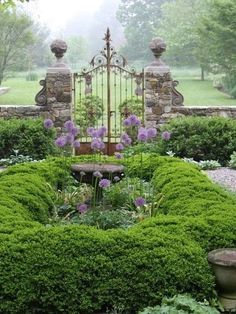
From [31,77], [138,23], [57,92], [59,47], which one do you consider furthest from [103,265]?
[138,23]

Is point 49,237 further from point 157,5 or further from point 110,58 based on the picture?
point 157,5

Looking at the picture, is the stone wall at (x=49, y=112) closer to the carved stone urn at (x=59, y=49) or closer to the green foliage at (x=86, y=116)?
the green foliage at (x=86, y=116)

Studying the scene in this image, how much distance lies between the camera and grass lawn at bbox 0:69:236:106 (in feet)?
74.9

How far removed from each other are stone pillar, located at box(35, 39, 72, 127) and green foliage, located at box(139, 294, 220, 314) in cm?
772

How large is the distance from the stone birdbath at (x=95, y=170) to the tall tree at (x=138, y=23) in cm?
2842

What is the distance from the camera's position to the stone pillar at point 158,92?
440 inches

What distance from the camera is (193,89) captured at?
89.1 ft

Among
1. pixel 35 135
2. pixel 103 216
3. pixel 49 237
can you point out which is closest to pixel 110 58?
pixel 35 135

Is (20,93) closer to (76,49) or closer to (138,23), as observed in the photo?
(138,23)

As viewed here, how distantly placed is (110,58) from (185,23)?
70.7 ft

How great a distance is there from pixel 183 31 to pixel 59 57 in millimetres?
19987

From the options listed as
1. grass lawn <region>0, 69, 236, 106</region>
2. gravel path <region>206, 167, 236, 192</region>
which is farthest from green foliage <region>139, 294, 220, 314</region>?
grass lawn <region>0, 69, 236, 106</region>

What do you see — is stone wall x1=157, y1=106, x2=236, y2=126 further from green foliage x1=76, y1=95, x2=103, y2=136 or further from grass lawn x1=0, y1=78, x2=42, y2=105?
grass lawn x1=0, y1=78, x2=42, y2=105

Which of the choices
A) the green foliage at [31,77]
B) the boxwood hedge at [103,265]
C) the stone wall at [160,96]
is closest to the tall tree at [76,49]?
the green foliage at [31,77]
